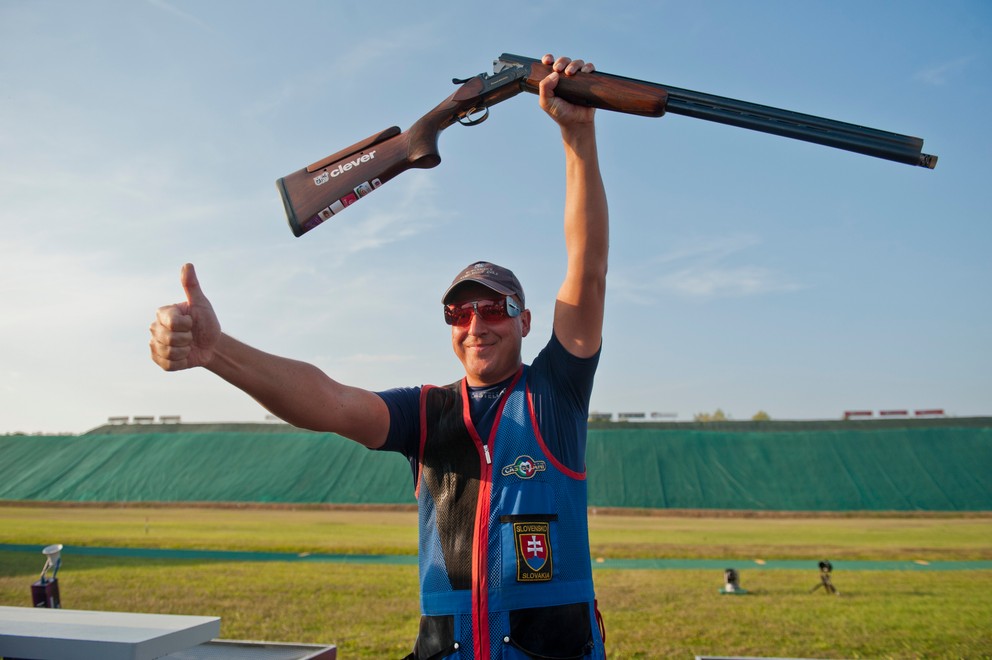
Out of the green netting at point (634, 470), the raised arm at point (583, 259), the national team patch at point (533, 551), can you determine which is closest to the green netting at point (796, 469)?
the green netting at point (634, 470)

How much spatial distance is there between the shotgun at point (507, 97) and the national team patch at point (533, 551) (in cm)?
181

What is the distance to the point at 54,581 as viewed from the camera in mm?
6176

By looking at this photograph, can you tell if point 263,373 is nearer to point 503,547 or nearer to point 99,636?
point 503,547

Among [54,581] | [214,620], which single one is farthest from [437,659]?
[54,581]

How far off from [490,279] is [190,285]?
1.23m

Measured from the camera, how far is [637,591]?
11.4 metres

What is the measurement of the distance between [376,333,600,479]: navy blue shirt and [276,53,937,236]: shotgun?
3.64 feet

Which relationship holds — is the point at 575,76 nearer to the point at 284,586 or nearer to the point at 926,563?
the point at 284,586

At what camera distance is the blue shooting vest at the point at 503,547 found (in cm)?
269

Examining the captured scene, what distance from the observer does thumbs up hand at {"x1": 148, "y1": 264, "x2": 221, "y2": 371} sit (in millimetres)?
2348

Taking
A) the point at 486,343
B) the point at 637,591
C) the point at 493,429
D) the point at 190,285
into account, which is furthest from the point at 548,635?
the point at 637,591

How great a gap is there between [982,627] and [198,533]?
59.6 feet

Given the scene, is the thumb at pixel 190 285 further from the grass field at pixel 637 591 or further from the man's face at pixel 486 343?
the grass field at pixel 637 591

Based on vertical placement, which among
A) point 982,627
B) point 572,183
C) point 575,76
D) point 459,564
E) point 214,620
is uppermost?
point 575,76
